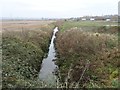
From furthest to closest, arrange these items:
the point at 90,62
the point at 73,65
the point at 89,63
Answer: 1. the point at 73,65
2. the point at 90,62
3. the point at 89,63

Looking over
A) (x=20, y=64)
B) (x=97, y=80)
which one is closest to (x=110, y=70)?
(x=97, y=80)

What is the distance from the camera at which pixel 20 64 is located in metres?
17.6

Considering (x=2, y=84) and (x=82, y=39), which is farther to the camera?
(x=82, y=39)

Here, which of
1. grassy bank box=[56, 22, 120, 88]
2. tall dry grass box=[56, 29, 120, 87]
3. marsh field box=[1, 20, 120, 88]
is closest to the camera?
marsh field box=[1, 20, 120, 88]

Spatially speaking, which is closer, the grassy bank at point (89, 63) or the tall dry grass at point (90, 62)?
the grassy bank at point (89, 63)

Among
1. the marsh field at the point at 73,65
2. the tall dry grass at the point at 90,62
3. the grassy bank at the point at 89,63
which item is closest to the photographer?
the marsh field at the point at 73,65

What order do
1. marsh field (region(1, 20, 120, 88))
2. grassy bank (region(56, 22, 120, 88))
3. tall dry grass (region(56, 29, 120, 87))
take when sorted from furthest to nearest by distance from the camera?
tall dry grass (region(56, 29, 120, 87)), grassy bank (region(56, 22, 120, 88)), marsh field (region(1, 20, 120, 88))

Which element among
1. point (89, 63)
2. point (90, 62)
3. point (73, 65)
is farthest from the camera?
point (73, 65)

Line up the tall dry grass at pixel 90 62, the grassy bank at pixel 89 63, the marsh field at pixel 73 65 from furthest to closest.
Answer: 1. the tall dry grass at pixel 90 62
2. the grassy bank at pixel 89 63
3. the marsh field at pixel 73 65

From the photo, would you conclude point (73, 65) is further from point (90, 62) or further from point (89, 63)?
point (89, 63)

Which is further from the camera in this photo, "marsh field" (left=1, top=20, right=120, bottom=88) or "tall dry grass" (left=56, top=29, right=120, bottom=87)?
"tall dry grass" (left=56, top=29, right=120, bottom=87)

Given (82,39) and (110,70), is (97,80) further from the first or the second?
(82,39)

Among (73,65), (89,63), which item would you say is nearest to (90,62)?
(89,63)

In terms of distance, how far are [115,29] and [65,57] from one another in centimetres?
1751
